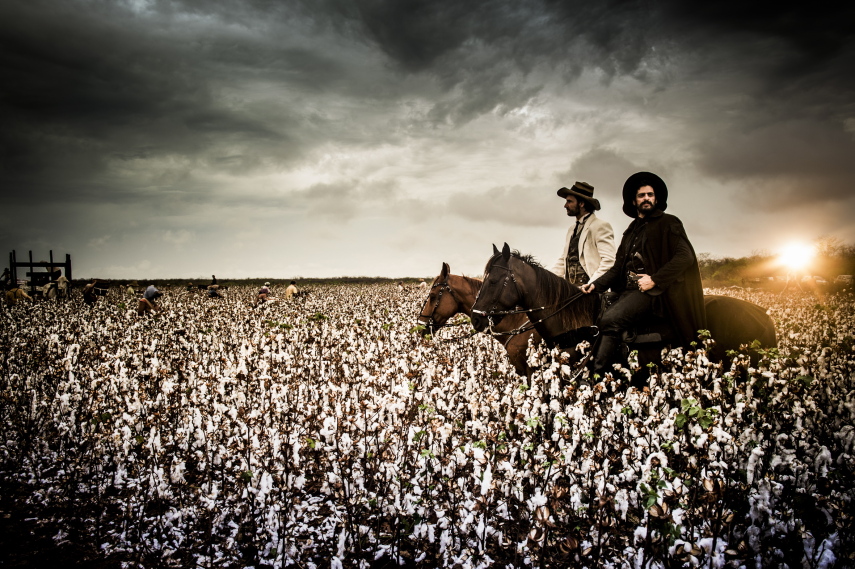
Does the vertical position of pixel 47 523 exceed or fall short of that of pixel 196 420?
it falls short

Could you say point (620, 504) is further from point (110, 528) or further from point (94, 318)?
point (94, 318)

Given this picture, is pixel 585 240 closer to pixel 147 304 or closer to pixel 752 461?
pixel 752 461

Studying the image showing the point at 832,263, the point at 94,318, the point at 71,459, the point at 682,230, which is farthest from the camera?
the point at 832,263

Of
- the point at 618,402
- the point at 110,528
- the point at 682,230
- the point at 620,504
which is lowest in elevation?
the point at 110,528

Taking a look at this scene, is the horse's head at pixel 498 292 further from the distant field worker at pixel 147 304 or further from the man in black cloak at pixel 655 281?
the distant field worker at pixel 147 304

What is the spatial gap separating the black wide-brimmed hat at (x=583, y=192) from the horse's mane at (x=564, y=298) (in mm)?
1561

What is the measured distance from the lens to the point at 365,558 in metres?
3.73

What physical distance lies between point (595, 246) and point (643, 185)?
1.28 metres

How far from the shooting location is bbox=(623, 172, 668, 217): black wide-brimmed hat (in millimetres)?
6191

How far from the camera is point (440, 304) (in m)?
8.20

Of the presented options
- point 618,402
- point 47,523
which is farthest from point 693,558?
point 47,523

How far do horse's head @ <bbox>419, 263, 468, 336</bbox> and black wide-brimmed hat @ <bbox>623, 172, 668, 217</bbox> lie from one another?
337cm

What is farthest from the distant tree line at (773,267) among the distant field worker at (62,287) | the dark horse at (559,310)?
the distant field worker at (62,287)

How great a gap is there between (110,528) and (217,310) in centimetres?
1694
